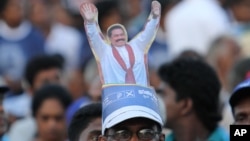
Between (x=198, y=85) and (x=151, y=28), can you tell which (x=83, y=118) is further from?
(x=151, y=28)

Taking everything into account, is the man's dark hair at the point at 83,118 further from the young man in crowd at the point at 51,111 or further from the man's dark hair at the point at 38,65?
the man's dark hair at the point at 38,65

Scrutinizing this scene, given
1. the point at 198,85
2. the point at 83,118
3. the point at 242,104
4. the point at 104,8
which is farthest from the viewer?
the point at 104,8

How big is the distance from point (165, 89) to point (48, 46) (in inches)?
175

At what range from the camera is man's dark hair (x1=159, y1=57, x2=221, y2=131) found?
31.3 ft

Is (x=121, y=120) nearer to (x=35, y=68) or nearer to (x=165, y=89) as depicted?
(x=165, y=89)

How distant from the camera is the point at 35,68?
12688 millimetres

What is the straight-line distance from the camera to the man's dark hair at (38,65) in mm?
12667

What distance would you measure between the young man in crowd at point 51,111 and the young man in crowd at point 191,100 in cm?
161

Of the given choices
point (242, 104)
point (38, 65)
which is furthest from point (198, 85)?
point (38, 65)

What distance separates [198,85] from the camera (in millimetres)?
9617

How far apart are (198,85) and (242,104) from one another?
2.98 ft

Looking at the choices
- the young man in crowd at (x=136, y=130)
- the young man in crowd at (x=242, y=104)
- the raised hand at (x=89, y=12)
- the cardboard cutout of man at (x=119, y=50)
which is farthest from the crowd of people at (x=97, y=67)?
the young man in crowd at (x=136, y=130)

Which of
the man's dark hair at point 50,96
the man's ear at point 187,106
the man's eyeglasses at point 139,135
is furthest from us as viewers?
the man's dark hair at point 50,96

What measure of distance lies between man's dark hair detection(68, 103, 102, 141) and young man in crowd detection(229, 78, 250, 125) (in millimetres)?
829
